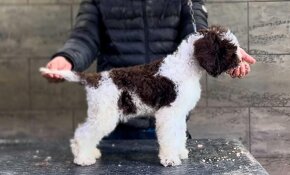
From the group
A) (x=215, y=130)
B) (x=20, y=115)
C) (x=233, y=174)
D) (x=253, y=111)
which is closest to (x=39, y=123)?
(x=20, y=115)

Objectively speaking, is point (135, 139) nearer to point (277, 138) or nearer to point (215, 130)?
point (215, 130)

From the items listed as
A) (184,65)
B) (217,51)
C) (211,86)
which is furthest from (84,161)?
(211,86)

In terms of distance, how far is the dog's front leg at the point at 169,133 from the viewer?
196cm

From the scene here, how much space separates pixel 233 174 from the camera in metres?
1.86

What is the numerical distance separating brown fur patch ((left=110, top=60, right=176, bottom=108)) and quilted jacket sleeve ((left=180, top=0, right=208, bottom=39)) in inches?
20.5

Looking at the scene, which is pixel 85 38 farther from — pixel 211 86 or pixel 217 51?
pixel 211 86

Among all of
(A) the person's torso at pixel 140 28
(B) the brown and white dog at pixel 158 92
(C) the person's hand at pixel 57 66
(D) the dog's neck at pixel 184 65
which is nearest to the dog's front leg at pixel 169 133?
(B) the brown and white dog at pixel 158 92

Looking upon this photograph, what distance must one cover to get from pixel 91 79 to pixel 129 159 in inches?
14.5

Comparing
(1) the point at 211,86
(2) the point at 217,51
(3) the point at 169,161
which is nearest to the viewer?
(2) the point at 217,51

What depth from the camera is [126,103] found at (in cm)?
197

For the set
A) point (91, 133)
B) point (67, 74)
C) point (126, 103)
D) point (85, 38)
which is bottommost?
point (91, 133)

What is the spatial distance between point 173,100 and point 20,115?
1.91 m

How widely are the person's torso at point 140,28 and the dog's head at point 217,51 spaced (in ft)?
1.95

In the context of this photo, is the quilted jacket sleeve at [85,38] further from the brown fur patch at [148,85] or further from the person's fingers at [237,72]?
the person's fingers at [237,72]
